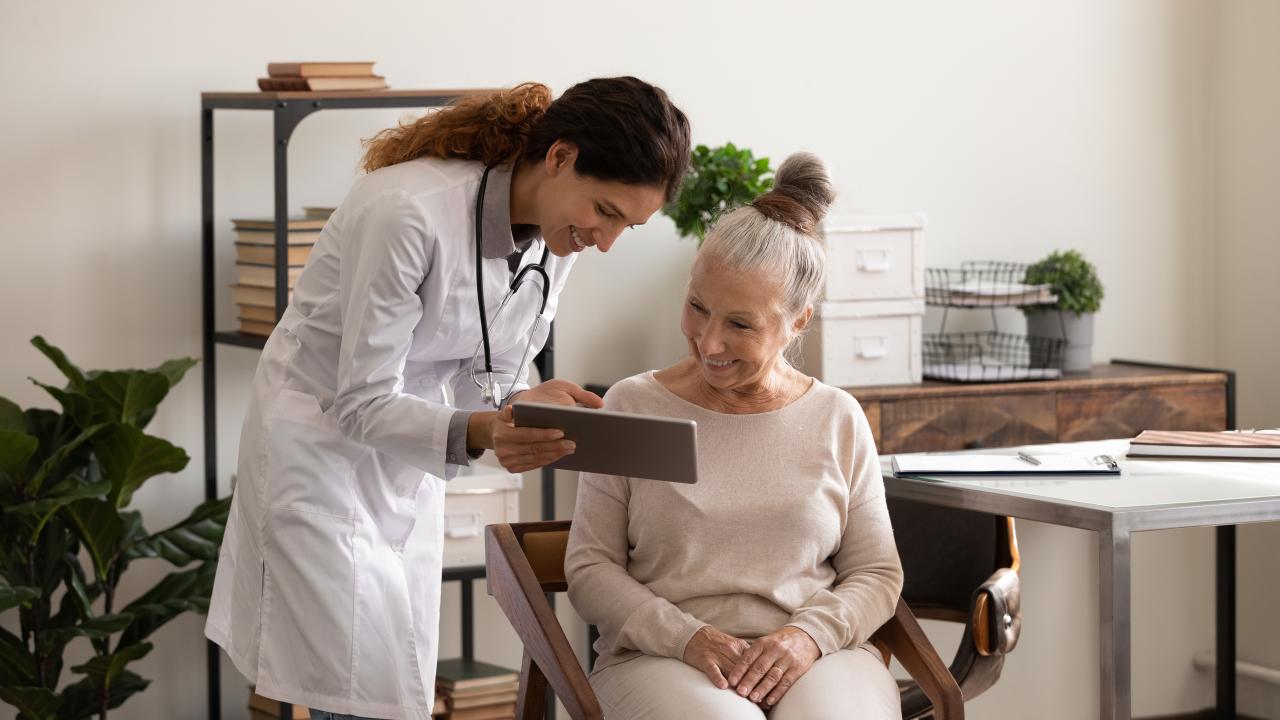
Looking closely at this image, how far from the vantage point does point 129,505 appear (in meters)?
3.03

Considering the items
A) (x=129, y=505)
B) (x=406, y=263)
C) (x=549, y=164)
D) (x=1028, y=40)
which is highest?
(x=1028, y=40)

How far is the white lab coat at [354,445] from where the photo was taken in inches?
67.9

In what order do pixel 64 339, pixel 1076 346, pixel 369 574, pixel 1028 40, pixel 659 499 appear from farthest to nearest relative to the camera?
1. pixel 1028 40
2. pixel 1076 346
3. pixel 64 339
4. pixel 659 499
5. pixel 369 574

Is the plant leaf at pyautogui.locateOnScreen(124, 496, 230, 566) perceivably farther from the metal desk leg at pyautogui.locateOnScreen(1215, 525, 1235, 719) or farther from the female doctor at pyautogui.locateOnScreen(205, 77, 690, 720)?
the metal desk leg at pyautogui.locateOnScreen(1215, 525, 1235, 719)

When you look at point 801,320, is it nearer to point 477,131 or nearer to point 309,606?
point 477,131

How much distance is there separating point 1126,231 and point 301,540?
2867 mm

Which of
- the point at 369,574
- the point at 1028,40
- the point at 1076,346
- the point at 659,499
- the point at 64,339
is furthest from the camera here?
the point at 1028,40

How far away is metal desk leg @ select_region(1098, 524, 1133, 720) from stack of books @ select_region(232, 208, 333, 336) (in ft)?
5.25

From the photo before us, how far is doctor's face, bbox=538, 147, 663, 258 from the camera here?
1749 millimetres

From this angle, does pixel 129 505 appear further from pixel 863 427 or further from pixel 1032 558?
pixel 1032 558

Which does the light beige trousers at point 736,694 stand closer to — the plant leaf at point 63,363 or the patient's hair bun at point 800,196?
the patient's hair bun at point 800,196

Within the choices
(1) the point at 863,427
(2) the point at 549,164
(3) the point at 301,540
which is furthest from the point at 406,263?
(1) the point at 863,427

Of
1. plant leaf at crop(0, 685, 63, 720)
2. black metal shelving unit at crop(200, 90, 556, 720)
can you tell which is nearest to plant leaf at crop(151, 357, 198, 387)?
black metal shelving unit at crop(200, 90, 556, 720)

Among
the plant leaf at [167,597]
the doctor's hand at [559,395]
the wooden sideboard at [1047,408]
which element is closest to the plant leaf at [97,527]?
the plant leaf at [167,597]
